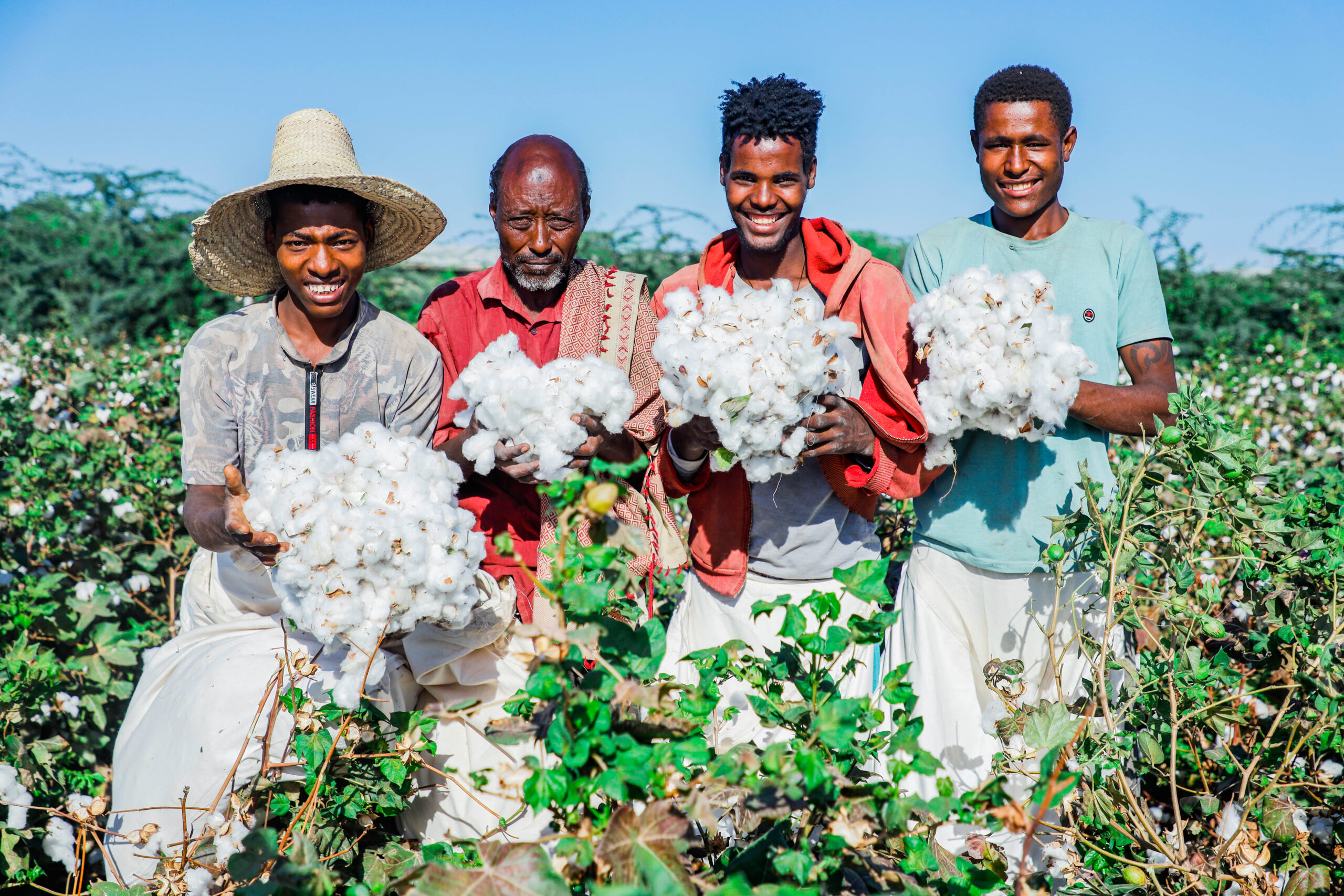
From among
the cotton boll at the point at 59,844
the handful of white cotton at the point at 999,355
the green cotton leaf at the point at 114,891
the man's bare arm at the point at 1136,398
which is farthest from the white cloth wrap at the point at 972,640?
the cotton boll at the point at 59,844

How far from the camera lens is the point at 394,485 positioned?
2.05 m

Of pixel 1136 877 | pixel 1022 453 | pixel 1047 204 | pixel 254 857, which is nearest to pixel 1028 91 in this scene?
pixel 1047 204

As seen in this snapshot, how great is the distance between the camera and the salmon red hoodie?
264 cm

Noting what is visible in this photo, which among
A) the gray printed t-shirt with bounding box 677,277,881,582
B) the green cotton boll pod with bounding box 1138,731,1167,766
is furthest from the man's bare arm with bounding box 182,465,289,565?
the green cotton boll pod with bounding box 1138,731,1167,766

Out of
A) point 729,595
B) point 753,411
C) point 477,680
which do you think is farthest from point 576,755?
point 729,595

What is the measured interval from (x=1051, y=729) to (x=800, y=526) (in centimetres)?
111

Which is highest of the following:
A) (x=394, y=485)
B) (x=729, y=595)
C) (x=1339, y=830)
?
(x=394, y=485)

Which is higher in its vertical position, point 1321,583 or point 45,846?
point 1321,583

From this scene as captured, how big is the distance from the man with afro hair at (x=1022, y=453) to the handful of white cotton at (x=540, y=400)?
3.75 ft

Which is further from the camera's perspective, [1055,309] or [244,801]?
[1055,309]

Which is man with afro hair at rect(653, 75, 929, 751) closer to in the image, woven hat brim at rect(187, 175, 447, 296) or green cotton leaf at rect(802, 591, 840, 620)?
woven hat brim at rect(187, 175, 447, 296)

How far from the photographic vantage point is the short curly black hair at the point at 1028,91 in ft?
9.04

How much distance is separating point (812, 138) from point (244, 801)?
2.35m

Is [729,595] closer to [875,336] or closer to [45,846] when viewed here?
[875,336]
